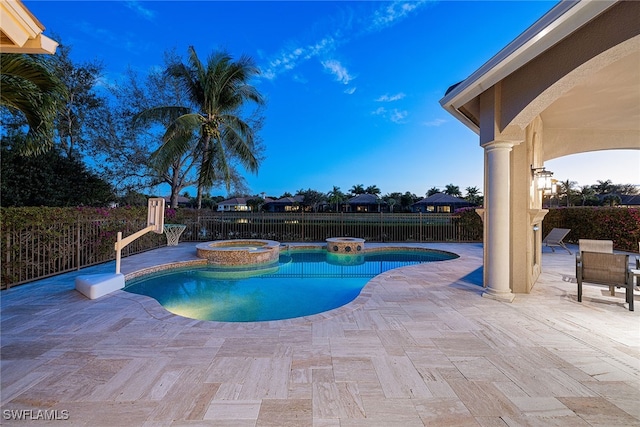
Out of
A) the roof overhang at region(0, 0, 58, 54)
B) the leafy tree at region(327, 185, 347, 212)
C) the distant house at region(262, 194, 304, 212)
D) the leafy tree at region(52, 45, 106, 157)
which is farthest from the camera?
the leafy tree at region(327, 185, 347, 212)

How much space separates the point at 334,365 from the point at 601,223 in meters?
12.7

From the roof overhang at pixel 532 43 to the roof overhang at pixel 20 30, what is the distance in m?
4.61

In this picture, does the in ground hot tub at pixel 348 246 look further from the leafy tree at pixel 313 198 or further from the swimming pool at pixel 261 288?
the leafy tree at pixel 313 198

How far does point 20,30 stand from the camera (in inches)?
78.5

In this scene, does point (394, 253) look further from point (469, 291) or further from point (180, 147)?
point (180, 147)

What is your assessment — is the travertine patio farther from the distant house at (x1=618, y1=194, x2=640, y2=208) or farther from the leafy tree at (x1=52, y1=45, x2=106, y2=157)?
the distant house at (x1=618, y1=194, x2=640, y2=208)

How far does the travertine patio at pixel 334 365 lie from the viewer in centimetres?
188

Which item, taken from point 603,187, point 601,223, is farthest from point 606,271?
point 603,187

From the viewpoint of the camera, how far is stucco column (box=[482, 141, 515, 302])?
4305mm

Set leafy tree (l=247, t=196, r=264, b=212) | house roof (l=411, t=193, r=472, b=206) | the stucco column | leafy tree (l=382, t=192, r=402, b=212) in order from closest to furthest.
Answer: the stucco column < house roof (l=411, t=193, r=472, b=206) < leafy tree (l=382, t=192, r=402, b=212) < leafy tree (l=247, t=196, r=264, b=212)

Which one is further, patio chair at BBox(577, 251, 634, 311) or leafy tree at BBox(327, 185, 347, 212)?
leafy tree at BBox(327, 185, 347, 212)

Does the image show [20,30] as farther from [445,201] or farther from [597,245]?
[445,201]

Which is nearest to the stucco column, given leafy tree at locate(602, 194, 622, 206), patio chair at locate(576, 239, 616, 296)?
patio chair at locate(576, 239, 616, 296)

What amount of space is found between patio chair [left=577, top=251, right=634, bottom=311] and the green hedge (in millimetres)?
7911
